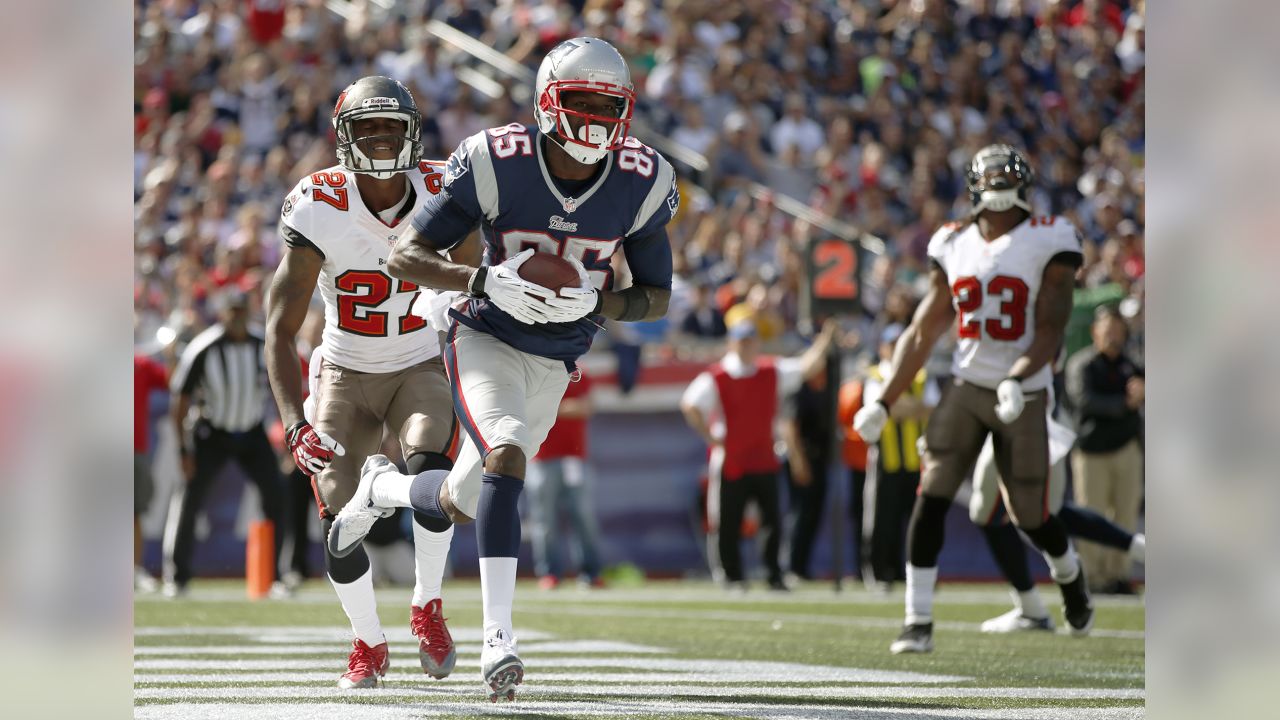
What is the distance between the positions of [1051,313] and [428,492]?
3217 mm

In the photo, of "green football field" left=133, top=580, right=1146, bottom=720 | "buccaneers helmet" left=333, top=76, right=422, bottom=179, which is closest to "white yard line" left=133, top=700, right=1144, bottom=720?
"green football field" left=133, top=580, right=1146, bottom=720

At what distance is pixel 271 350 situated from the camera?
5926mm

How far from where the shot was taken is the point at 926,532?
24.7 ft

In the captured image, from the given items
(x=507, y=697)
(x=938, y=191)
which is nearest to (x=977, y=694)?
(x=507, y=697)

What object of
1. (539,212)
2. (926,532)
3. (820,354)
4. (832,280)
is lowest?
(926,532)

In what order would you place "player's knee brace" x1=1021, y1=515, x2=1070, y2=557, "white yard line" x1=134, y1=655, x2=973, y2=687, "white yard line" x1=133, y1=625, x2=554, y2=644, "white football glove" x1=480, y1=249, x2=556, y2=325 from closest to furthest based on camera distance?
1. "white football glove" x1=480, y1=249, x2=556, y2=325
2. "white yard line" x1=134, y1=655, x2=973, y2=687
3. "player's knee brace" x1=1021, y1=515, x2=1070, y2=557
4. "white yard line" x1=133, y1=625, x2=554, y2=644

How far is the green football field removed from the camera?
523 cm

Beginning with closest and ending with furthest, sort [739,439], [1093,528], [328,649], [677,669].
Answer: [677,669], [328,649], [1093,528], [739,439]

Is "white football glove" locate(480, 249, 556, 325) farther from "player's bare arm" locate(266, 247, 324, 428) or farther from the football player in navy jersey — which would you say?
"player's bare arm" locate(266, 247, 324, 428)

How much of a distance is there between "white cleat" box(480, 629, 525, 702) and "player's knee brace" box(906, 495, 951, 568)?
2.98m

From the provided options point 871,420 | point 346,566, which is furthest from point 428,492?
point 871,420

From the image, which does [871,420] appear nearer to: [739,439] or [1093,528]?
[1093,528]

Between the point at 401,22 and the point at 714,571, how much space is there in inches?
270
